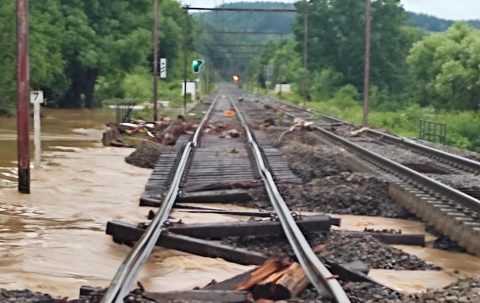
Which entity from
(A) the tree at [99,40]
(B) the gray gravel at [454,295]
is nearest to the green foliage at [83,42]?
(A) the tree at [99,40]

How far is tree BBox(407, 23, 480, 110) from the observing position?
181ft

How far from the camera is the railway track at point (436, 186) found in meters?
11.5

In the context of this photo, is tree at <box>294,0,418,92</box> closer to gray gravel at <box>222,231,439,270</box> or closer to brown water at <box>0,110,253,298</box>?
brown water at <box>0,110,253,298</box>

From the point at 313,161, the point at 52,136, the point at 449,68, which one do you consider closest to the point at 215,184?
the point at 313,161

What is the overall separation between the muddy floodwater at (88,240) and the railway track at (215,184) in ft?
1.03

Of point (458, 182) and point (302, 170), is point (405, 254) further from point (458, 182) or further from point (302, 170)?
point (302, 170)

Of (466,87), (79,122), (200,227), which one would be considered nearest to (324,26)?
(466,87)

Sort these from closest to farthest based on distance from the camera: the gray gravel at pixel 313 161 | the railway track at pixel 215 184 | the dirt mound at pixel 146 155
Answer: the railway track at pixel 215 184 → the gray gravel at pixel 313 161 → the dirt mound at pixel 146 155

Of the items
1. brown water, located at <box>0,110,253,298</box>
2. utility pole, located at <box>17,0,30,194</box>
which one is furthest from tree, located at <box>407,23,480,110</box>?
utility pole, located at <box>17,0,30,194</box>

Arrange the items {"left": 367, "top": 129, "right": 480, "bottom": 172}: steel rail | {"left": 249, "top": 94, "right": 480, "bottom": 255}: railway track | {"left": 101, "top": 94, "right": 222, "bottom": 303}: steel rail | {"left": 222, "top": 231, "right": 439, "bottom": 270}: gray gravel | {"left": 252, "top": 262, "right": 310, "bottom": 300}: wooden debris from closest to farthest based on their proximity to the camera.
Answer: {"left": 101, "top": 94, "right": 222, "bottom": 303}: steel rail → {"left": 252, "top": 262, "right": 310, "bottom": 300}: wooden debris → {"left": 222, "top": 231, "right": 439, "bottom": 270}: gray gravel → {"left": 249, "top": 94, "right": 480, "bottom": 255}: railway track → {"left": 367, "top": 129, "right": 480, "bottom": 172}: steel rail

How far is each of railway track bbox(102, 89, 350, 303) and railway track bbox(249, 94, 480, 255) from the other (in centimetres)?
218

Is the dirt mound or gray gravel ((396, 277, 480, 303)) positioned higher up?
Result: gray gravel ((396, 277, 480, 303))

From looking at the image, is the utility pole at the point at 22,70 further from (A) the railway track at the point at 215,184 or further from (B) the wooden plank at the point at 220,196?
(B) the wooden plank at the point at 220,196

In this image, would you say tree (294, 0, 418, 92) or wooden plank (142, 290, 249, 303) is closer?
wooden plank (142, 290, 249, 303)
